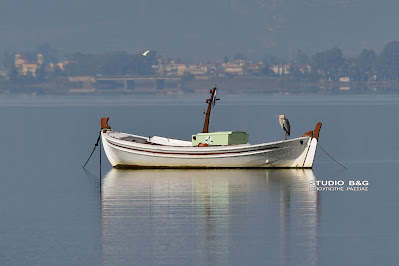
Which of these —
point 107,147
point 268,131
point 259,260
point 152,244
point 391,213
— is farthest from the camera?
point 268,131

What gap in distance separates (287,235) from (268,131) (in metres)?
78.1

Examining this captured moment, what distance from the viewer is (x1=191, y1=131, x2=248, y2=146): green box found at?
5753cm

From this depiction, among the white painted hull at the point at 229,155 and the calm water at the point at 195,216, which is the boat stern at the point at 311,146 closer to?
the white painted hull at the point at 229,155

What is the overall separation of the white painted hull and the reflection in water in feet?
2.71

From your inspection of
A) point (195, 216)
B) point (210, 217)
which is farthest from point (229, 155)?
point (210, 217)

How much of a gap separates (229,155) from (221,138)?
1.11 metres

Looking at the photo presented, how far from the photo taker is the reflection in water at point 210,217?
32500 mm

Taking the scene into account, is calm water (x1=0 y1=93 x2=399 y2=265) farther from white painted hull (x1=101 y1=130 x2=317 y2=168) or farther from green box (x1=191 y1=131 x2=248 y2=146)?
green box (x1=191 y1=131 x2=248 y2=146)

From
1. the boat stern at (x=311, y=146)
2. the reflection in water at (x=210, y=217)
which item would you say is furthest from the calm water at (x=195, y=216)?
the boat stern at (x=311, y=146)

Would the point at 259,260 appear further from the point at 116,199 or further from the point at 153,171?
the point at 153,171

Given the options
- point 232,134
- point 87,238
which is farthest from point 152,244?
point 232,134

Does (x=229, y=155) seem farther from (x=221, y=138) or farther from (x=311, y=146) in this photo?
(x=311, y=146)

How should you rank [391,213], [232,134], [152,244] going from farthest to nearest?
[232,134]
[391,213]
[152,244]

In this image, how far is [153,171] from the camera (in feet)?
191
